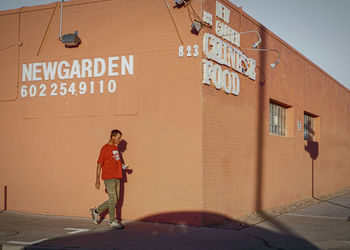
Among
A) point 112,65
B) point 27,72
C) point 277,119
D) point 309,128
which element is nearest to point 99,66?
A: point 112,65

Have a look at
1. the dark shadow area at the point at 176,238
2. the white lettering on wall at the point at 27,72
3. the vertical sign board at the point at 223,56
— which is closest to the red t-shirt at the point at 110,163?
the dark shadow area at the point at 176,238

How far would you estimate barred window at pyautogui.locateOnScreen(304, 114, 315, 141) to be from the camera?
16797mm

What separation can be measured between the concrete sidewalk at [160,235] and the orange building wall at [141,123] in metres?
0.63

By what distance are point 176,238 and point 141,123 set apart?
2.90 meters

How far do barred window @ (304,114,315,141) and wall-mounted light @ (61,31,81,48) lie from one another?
9.83 metres

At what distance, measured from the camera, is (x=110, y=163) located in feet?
28.7

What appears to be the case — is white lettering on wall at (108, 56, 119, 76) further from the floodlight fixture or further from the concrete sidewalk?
the concrete sidewalk

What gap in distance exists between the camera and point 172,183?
9.31m

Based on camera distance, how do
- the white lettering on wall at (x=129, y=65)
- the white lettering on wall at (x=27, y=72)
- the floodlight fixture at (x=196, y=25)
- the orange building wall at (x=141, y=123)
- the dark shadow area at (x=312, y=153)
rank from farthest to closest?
the dark shadow area at (x=312, y=153) < the white lettering on wall at (x=27, y=72) < the white lettering on wall at (x=129, y=65) < the orange building wall at (x=141, y=123) < the floodlight fixture at (x=196, y=25)

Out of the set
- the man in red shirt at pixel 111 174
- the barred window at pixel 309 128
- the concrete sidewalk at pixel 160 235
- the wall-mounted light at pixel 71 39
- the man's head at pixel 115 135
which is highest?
the wall-mounted light at pixel 71 39

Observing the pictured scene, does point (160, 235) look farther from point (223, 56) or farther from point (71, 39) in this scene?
point (71, 39)

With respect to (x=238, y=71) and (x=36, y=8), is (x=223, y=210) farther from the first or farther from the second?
(x=36, y=8)

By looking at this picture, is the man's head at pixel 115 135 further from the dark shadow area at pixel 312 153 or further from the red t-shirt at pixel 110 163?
the dark shadow area at pixel 312 153

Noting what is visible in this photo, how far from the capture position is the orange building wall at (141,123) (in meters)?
9.37
